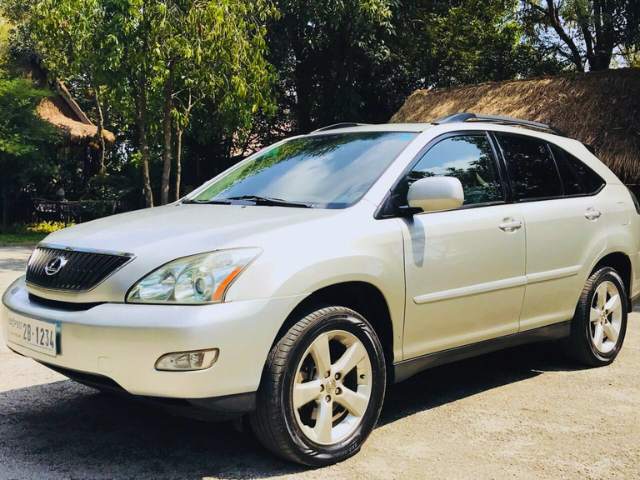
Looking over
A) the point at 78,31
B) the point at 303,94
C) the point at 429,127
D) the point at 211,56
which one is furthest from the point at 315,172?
the point at 303,94

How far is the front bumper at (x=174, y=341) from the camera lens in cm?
322

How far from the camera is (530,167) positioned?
5176mm

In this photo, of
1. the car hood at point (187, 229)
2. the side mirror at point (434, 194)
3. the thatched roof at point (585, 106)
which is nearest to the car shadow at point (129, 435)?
the car hood at point (187, 229)

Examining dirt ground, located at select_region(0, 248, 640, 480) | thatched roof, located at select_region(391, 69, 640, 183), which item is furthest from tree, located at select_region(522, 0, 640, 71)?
dirt ground, located at select_region(0, 248, 640, 480)

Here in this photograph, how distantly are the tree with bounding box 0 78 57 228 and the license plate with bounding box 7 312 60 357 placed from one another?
18934mm

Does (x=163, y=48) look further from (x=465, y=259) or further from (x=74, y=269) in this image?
(x=74, y=269)

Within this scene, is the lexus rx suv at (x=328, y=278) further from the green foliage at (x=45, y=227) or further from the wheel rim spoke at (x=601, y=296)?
the green foliage at (x=45, y=227)

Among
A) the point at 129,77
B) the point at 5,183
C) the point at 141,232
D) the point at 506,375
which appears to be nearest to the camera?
the point at 141,232

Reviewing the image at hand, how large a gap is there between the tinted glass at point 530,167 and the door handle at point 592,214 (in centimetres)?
26

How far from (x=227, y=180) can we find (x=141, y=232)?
1404mm

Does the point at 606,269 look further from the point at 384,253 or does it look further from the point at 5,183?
the point at 5,183

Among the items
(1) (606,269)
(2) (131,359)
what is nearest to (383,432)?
(2) (131,359)

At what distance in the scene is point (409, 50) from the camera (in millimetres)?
24094

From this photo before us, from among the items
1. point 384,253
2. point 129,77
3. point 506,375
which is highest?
point 129,77
